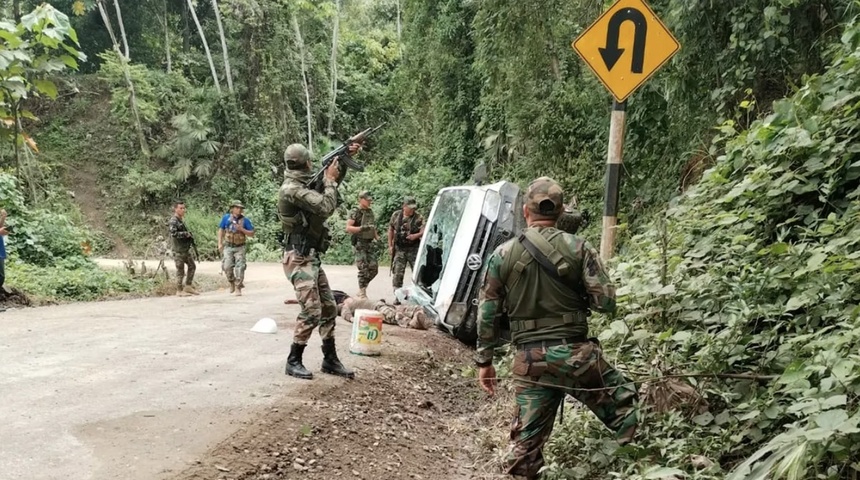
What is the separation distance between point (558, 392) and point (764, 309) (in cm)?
126

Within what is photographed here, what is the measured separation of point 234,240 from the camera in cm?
1216

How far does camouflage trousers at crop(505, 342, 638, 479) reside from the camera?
335cm

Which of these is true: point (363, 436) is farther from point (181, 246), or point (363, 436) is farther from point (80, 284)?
point (80, 284)

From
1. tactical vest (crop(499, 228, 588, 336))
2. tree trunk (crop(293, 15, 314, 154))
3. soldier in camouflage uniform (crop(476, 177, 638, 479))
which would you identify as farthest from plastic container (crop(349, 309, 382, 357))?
tree trunk (crop(293, 15, 314, 154))

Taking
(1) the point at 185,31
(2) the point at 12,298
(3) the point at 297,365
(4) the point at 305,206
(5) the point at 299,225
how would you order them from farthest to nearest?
(1) the point at 185,31
(2) the point at 12,298
(3) the point at 297,365
(5) the point at 299,225
(4) the point at 305,206

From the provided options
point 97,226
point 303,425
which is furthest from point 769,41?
point 97,226

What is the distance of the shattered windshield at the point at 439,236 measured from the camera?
8086 millimetres

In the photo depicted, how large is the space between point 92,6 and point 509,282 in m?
33.0

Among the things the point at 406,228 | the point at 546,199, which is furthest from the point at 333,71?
the point at 546,199

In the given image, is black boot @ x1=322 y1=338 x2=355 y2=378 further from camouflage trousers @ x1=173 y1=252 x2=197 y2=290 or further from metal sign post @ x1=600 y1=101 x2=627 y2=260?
camouflage trousers @ x1=173 y1=252 x2=197 y2=290

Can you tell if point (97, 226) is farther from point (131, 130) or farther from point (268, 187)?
point (268, 187)

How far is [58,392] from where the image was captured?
499 centimetres

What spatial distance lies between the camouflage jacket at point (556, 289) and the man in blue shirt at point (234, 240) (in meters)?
9.16

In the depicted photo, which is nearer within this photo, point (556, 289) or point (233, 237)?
point (556, 289)
